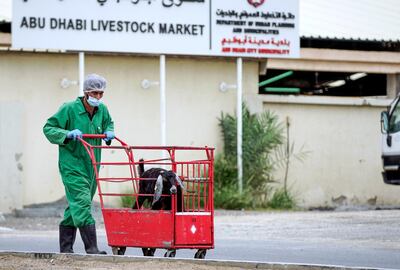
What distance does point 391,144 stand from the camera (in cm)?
2170

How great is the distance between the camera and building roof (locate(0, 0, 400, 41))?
26.3m

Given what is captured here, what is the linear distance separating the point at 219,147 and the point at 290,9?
12.1 feet

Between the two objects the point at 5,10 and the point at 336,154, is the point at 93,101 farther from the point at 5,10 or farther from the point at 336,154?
the point at 336,154

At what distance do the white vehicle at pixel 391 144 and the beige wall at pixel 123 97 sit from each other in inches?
180

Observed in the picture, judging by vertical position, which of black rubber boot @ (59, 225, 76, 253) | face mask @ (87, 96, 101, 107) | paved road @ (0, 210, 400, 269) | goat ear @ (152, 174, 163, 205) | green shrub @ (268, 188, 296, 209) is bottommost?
paved road @ (0, 210, 400, 269)

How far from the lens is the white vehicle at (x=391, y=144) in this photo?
21516 millimetres

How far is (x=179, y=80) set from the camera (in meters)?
24.9

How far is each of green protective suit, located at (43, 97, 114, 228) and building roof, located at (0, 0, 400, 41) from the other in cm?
1519

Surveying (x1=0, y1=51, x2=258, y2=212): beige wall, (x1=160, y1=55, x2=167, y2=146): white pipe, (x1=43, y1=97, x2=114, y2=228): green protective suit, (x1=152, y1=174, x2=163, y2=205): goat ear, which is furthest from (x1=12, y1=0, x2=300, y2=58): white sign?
(x1=152, y1=174, x2=163, y2=205): goat ear

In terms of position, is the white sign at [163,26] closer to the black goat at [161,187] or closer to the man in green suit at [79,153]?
the man in green suit at [79,153]

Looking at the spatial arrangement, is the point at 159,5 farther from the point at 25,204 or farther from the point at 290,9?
the point at 25,204

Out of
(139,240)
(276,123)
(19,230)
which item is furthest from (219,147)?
(139,240)

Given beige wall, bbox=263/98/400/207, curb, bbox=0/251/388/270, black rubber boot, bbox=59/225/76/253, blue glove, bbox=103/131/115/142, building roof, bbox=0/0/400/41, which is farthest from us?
building roof, bbox=0/0/400/41

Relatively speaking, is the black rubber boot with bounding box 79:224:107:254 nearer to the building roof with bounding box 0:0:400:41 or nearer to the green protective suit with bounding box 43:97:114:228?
the green protective suit with bounding box 43:97:114:228
